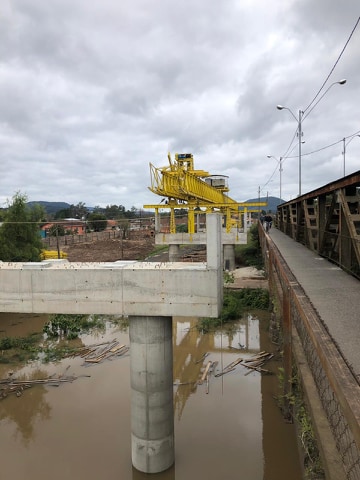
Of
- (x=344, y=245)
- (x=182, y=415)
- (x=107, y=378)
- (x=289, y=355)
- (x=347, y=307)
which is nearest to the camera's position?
(x=347, y=307)

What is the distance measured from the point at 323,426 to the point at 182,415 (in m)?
6.87

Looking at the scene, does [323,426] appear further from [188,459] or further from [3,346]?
[3,346]

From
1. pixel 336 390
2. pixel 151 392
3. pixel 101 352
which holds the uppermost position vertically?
pixel 336 390

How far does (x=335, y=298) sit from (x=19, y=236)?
20019 mm

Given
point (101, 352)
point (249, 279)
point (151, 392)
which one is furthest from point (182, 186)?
point (151, 392)

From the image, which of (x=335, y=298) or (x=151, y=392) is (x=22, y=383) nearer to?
(x=151, y=392)

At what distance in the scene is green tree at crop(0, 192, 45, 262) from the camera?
20.9 metres

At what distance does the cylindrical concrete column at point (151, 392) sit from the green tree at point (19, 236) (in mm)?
15442

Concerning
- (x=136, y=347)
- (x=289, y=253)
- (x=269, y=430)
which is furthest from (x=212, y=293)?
(x=289, y=253)

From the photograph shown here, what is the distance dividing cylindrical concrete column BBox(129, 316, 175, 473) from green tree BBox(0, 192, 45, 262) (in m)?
15.4

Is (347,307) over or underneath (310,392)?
over

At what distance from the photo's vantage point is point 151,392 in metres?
7.54

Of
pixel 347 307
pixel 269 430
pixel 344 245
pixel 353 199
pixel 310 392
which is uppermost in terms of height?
pixel 353 199

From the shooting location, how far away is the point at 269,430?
9.45 metres
